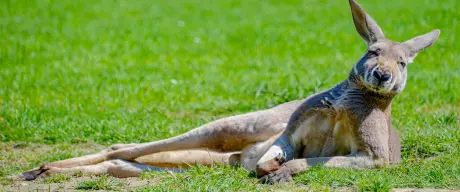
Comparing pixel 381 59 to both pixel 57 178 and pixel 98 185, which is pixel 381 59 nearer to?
pixel 98 185

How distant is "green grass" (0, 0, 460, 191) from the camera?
277 inches

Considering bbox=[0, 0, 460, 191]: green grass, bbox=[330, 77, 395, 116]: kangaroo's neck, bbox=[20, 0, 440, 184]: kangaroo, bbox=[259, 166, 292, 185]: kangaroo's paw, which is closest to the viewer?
bbox=[259, 166, 292, 185]: kangaroo's paw

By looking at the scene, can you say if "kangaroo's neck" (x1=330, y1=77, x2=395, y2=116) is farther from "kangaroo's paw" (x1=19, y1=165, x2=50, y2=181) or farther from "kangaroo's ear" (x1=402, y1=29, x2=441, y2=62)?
"kangaroo's paw" (x1=19, y1=165, x2=50, y2=181)

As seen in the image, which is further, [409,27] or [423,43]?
[409,27]

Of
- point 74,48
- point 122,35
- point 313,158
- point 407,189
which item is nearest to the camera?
point 407,189

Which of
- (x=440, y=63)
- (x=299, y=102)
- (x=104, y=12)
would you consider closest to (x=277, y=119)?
(x=299, y=102)

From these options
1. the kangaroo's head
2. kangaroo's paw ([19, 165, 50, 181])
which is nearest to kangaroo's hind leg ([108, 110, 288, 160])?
kangaroo's paw ([19, 165, 50, 181])

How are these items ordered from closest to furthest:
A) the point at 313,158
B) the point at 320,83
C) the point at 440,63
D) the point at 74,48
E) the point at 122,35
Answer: the point at 313,158, the point at 320,83, the point at 440,63, the point at 74,48, the point at 122,35

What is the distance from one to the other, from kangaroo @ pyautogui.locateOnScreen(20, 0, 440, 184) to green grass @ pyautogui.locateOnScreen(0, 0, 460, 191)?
0.19 m

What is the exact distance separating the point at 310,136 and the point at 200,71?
4614 mm

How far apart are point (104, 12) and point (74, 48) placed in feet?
10.4

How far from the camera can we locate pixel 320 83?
9320 millimetres

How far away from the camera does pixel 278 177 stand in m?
5.88

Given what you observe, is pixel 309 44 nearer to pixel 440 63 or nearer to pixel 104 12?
pixel 440 63
